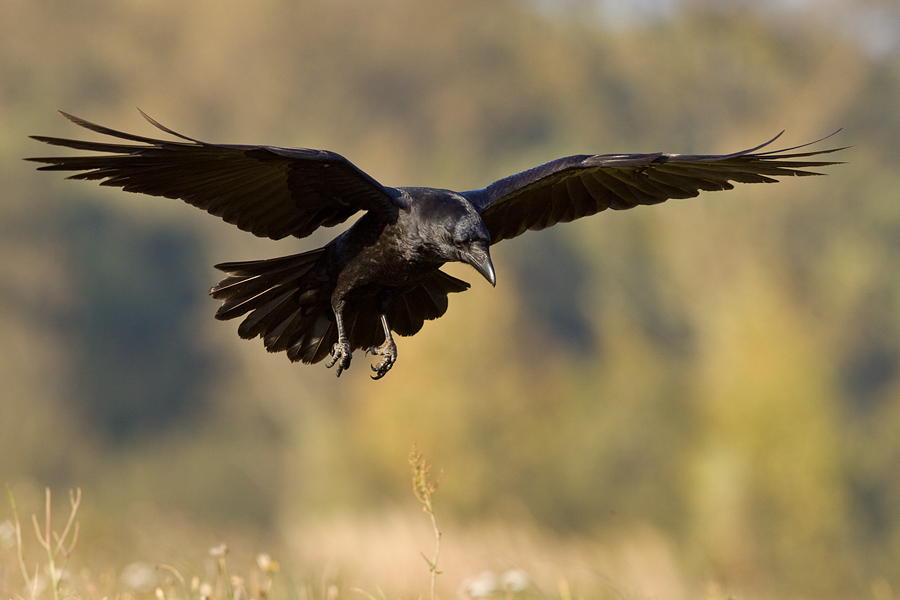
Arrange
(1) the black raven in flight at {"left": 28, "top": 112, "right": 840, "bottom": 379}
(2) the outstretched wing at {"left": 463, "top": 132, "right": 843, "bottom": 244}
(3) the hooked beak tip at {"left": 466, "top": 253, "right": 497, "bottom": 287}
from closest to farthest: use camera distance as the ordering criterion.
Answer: (1) the black raven in flight at {"left": 28, "top": 112, "right": 840, "bottom": 379}, (3) the hooked beak tip at {"left": 466, "top": 253, "right": 497, "bottom": 287}, (2) the outstretched wing at {"left": 463, "top": 132, "right": 843, "bottom": 244}

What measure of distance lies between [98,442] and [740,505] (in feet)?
86.6

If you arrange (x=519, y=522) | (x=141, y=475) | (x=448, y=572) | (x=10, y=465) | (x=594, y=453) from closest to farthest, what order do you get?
(x=448, y=572) < (x=519, y=522) < (x=594, y=453) < (x=10, y=465) < (x=141, y=475)

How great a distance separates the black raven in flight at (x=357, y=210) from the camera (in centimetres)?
384

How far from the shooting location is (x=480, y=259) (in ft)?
13.4

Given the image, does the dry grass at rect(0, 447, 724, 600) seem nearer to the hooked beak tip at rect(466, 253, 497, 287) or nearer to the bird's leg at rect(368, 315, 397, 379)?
the bird's leg at rect(368, 315, 397, 379)

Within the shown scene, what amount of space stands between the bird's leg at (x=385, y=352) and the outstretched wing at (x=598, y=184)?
63cm

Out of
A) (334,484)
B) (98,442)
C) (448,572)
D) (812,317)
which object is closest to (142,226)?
(98,442)

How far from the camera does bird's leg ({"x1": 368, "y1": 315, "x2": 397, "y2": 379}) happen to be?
4565 mm

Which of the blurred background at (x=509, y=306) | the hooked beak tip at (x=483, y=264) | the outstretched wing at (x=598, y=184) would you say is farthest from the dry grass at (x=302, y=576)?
the blurred background at (x=509, y=306)

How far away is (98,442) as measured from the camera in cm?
4234

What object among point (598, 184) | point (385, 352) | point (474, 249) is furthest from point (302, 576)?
point (598, 184)

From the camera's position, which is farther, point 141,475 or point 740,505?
point 141,475

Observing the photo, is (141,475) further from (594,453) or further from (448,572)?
(448,572)

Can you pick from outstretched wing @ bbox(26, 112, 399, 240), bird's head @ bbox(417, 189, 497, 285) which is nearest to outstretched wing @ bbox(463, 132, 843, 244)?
bird's head @ bbox(417, 189, 497, 285)
